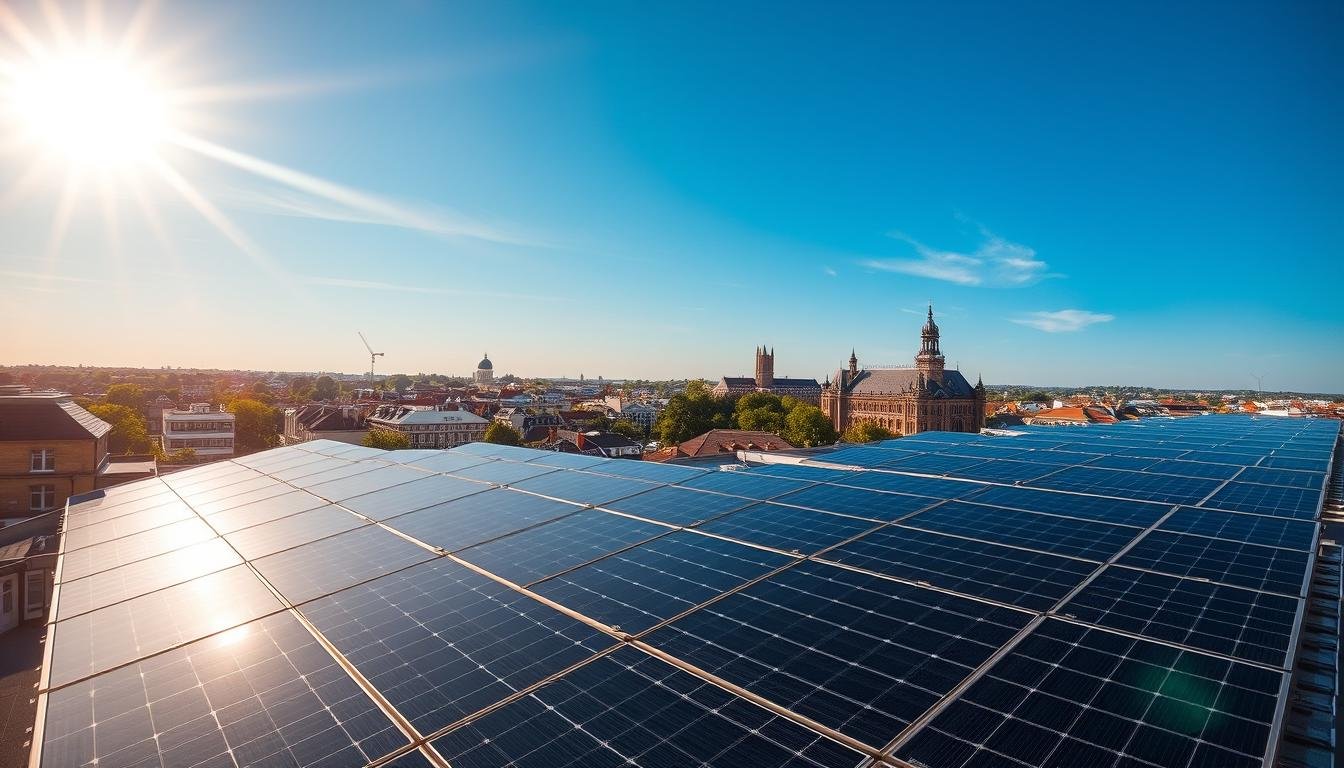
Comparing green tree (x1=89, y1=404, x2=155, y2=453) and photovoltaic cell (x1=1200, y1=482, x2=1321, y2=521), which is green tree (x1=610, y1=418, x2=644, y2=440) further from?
photovoltaic cell (x1=1200, y1=482, x2=1321, y2=521)

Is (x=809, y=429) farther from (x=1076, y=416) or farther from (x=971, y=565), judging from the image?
(x=971, y=565)

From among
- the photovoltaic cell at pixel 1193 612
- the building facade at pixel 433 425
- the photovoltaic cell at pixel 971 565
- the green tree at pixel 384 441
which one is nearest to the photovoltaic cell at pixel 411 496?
the photovoltaic cell at pixel 971 565

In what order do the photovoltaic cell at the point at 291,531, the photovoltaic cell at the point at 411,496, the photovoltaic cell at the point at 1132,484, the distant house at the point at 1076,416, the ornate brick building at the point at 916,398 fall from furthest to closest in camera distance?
1. the ornate brick building at the point at 916,398
2. the distant house at the point at 1076,416
3. the photovoltaic cell at the point at 1132,484
4. the photovoltaic cell at the point at 411,496
5. the photovoltaic cell at the point at 291,531

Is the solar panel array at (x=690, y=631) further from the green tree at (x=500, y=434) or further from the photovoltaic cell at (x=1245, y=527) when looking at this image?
the green tree at (x=500, y=434)

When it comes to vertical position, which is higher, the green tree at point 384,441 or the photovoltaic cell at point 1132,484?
the photovoltaic cell at point 1132,484

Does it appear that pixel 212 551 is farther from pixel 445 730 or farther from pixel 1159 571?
pixel 1159 571

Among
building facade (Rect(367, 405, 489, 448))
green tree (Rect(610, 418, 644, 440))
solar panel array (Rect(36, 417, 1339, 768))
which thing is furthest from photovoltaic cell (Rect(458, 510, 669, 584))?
green tree (Rect(610, 418, 644, 440))

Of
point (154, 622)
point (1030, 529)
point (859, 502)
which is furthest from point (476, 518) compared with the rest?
point (1030, 529)
